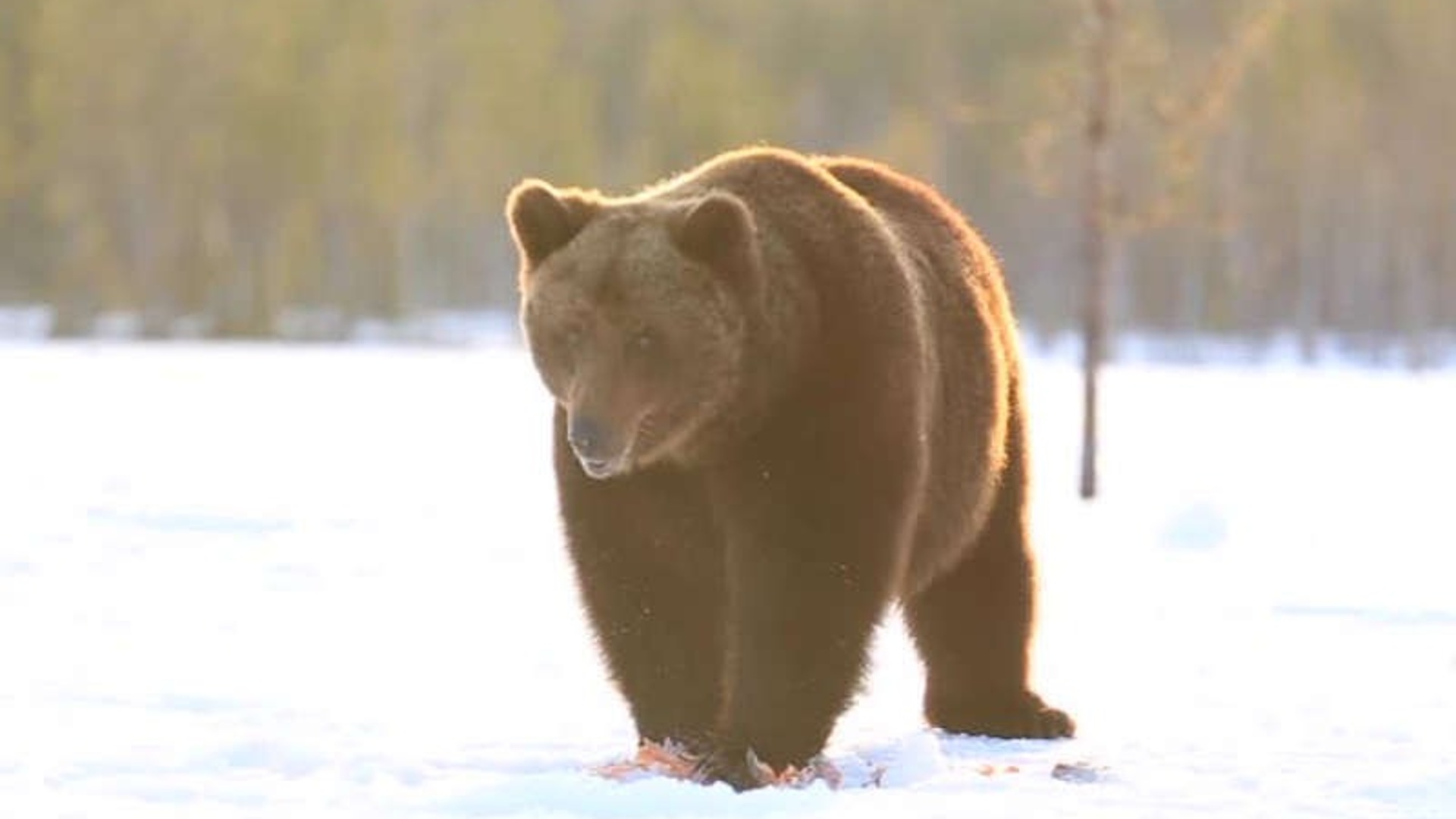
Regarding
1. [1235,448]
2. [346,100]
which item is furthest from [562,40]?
[1235,448]

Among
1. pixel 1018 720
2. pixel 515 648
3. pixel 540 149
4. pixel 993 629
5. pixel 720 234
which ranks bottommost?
pixel 540 149

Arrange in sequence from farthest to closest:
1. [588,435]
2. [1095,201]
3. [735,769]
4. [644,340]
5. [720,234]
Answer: [1095,201] < [735,769] < [720,234] < [644,340] < [588,435]

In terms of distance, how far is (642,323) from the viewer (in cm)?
537

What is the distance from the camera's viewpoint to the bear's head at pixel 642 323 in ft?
17.4

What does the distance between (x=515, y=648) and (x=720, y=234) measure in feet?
13.1

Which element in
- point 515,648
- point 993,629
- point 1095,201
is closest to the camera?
point 993,629

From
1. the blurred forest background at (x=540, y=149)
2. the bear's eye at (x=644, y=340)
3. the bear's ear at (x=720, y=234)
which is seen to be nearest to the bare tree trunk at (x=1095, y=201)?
the bear's ear at (x=720, y=234)

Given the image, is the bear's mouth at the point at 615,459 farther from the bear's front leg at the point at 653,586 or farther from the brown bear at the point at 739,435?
the bear's front leg at the point at 653,586

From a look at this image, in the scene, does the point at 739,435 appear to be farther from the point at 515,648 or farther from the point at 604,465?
the point at 515,648

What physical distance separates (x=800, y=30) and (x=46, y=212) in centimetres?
2644

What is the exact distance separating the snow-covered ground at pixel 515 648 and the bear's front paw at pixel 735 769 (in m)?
0.16

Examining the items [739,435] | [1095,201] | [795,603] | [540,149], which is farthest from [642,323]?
[540,149]

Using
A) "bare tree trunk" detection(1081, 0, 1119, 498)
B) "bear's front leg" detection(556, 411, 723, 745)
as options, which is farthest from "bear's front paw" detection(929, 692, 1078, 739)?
"bare tree trunk" detection(1081, 0, 1119, 498)

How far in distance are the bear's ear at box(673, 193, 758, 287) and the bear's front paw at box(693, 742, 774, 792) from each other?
3.94ft
